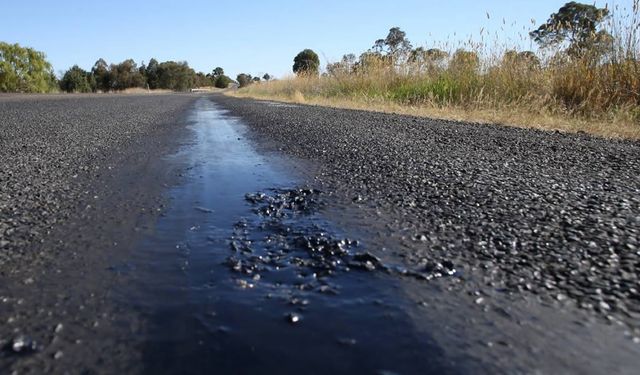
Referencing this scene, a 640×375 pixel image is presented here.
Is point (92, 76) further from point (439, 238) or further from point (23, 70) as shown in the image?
point (439, 238)

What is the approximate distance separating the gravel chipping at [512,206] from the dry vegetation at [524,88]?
7.69 feet

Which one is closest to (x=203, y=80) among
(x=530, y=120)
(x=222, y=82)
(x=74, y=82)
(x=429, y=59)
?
(x=222, y=82)

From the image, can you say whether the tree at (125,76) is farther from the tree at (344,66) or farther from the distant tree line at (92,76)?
the tree at (344,66)

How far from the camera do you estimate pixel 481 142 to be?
5.28 m

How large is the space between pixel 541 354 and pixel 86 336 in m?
1.28

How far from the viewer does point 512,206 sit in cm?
264

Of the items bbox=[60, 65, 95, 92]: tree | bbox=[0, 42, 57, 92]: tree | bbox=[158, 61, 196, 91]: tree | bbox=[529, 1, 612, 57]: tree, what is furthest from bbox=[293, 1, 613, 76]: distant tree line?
bbox=[158, 61, 196, 91]: tree

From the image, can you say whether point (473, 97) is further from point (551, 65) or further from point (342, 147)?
point (342, 147)

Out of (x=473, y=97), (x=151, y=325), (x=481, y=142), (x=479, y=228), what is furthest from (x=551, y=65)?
(x=151, y=325)

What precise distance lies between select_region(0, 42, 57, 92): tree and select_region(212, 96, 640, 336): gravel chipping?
59004 millimetres

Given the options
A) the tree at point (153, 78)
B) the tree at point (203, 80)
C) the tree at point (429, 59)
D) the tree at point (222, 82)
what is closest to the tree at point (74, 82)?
the tree at point (153, 78)

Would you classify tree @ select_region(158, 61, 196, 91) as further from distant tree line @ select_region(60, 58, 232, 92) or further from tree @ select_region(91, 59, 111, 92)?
tree @ select_region(91, 59, 111, 92)

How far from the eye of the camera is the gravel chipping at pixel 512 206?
1.73 meters

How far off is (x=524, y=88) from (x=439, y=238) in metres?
8.04
